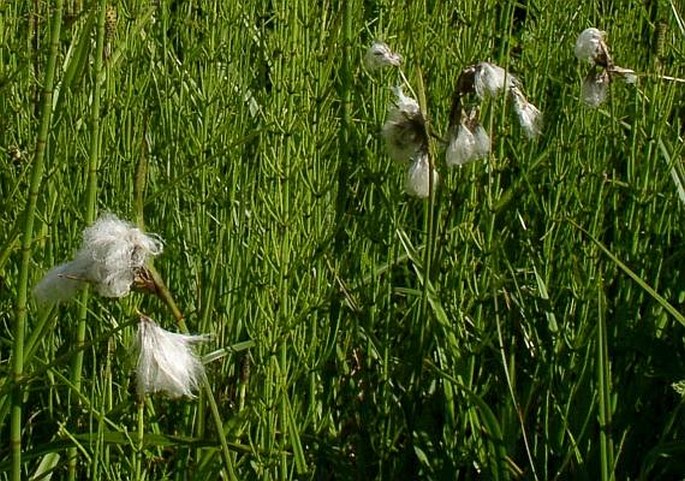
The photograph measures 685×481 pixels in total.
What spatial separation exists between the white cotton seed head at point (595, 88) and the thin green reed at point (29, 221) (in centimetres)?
89

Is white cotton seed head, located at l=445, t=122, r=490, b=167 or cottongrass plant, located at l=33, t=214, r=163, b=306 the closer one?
cottongrass plant, located at l=33, t=214, r=163, b=306

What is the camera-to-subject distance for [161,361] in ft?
3.72

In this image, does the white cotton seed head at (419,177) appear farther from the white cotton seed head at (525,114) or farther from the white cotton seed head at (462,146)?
the white cotton seed head at (525,114)

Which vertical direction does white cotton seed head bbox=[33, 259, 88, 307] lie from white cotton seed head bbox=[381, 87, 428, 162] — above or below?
below

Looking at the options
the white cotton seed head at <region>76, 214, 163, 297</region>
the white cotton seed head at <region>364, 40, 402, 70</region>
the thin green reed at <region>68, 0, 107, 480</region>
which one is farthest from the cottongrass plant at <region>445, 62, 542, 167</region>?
the white cotton seed head at <region>76, 214, 163, 297</region>

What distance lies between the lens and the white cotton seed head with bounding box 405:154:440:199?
167 cm

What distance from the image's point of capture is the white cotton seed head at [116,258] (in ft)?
3.61

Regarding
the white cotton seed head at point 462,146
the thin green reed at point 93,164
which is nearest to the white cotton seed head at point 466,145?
the white cotton seed head at point 462,146

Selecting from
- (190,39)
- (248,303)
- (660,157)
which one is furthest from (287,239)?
(660,157)

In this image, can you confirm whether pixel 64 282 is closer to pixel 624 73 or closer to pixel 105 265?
pixel 105 265

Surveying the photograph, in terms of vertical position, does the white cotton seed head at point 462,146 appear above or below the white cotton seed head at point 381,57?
below

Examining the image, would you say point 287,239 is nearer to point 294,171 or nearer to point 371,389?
point 294,171

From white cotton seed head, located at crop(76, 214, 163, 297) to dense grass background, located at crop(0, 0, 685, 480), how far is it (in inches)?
16.4

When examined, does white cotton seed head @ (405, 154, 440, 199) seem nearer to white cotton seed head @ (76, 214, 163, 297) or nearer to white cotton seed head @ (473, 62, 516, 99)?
white cotton seed head @ (473, 62, 516, 99)
